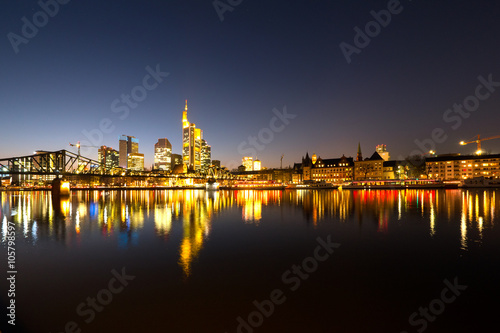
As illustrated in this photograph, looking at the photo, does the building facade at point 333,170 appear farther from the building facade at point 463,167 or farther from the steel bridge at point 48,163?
the steel bridge at point 48,163

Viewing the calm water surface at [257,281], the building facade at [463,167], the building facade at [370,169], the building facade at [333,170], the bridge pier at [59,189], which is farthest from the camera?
the building facade at [333,170]

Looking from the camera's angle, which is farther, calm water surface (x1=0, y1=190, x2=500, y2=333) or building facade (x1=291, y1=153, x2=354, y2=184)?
building facade (x1=291, y1=153, x2=354, y2=184)

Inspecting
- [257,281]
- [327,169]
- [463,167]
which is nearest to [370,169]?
[327,169]

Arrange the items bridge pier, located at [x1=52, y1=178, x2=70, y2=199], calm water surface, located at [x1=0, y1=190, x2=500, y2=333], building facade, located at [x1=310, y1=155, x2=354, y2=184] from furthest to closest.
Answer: building facade, located at [x1=310, y1=155, x2=354, y2=184] < bridge pier, located at [x1=52, y1=178, x2=70, y2=199] < calm water surface, located at [x1=0, y1=190, x2=500, y2=333]

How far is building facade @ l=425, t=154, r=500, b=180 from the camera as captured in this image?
119625 millimetres

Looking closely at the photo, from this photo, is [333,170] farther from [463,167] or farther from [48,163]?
[48,163]

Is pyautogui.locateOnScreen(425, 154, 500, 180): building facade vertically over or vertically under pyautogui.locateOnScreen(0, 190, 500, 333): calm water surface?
over

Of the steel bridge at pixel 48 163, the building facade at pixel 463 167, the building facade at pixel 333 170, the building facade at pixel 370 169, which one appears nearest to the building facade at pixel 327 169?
the building facade at pixel 333 170

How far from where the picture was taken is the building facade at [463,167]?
11962 centimetres

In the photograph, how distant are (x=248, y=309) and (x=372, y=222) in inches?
700

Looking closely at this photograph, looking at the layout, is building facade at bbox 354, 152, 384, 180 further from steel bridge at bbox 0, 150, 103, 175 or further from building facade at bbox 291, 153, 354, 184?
steel bridge at bbox 0, 150, 103, 175

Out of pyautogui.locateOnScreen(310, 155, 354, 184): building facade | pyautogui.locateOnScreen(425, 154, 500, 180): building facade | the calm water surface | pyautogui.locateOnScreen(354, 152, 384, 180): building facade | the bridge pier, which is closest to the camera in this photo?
the calm water surface

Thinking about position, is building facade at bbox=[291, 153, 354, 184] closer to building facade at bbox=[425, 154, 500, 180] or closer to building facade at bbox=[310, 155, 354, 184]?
building facade at bbox=[310, 155, 354, 184]

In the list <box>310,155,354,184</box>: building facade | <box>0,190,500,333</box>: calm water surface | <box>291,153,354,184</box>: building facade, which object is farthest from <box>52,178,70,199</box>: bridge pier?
<box>310,155,354,184</box>: building facade
